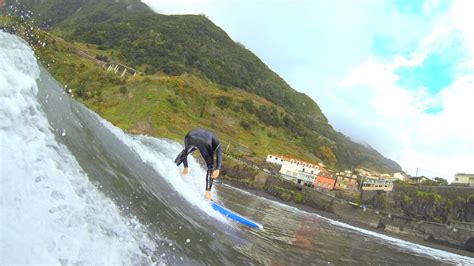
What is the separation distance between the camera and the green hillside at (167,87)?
284ft

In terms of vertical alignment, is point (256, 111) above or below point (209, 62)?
below

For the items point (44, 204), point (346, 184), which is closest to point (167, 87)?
point (346, 184)

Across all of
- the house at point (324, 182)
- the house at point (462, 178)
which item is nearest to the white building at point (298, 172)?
the house at point (324, 182)

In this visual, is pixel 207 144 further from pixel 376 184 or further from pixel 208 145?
pixel 376 184

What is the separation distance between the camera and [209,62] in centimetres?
18412

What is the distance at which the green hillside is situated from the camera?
3403 inches

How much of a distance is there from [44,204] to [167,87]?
9982 cm

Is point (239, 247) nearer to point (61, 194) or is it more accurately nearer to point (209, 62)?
point (61, 194)

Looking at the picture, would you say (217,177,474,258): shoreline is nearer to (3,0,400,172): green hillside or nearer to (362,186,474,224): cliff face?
(362,186,474,224): cliff face

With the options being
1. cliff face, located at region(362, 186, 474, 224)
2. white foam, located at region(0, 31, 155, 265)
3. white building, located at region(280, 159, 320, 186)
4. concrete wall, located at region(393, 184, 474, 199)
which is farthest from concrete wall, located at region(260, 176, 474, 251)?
white foam, located at region(0, 31, 155, 265)

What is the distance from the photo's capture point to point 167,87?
334 ft

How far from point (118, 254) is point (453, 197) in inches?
3543

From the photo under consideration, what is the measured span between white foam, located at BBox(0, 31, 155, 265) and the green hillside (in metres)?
74.4

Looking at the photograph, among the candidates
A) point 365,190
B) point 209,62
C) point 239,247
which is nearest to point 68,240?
point 239,247
